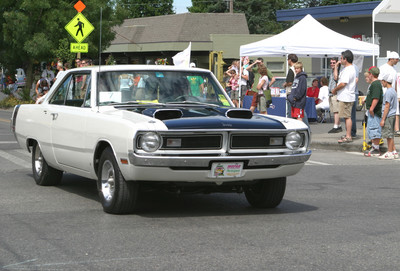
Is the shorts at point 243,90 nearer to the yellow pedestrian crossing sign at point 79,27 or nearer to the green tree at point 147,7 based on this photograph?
the yellow pedestrian crossing sign at point 79,27

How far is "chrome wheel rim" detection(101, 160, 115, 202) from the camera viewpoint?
310 inches

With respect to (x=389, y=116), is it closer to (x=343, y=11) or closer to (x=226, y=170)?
(x=226, y=170)

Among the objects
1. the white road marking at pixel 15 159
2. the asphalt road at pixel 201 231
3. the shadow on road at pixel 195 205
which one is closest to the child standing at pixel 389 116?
the asphalt road at pixel 201 231

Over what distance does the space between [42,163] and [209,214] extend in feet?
9.79

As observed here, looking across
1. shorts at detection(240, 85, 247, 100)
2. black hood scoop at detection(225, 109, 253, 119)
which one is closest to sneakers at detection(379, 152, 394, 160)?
black hood scoop at detection(225, 109, 253, 119)

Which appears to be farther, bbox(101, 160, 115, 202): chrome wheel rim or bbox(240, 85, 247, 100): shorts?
bbox(240, 85, 247, 100): shorts

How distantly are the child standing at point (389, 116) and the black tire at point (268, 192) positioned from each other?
654 cm

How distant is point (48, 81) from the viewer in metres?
25.9

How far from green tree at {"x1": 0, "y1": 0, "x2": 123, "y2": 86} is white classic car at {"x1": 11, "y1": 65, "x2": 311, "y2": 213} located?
2625 cm

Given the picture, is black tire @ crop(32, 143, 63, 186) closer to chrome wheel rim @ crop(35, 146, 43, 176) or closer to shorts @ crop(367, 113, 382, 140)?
chrome wheel rim @ crop(35, 146, 43, 176)

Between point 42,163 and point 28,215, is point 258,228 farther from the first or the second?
point 42,163

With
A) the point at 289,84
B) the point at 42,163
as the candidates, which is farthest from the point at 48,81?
the point at 42,163

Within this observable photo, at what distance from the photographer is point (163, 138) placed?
735 cm

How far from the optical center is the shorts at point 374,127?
48.1 ft
